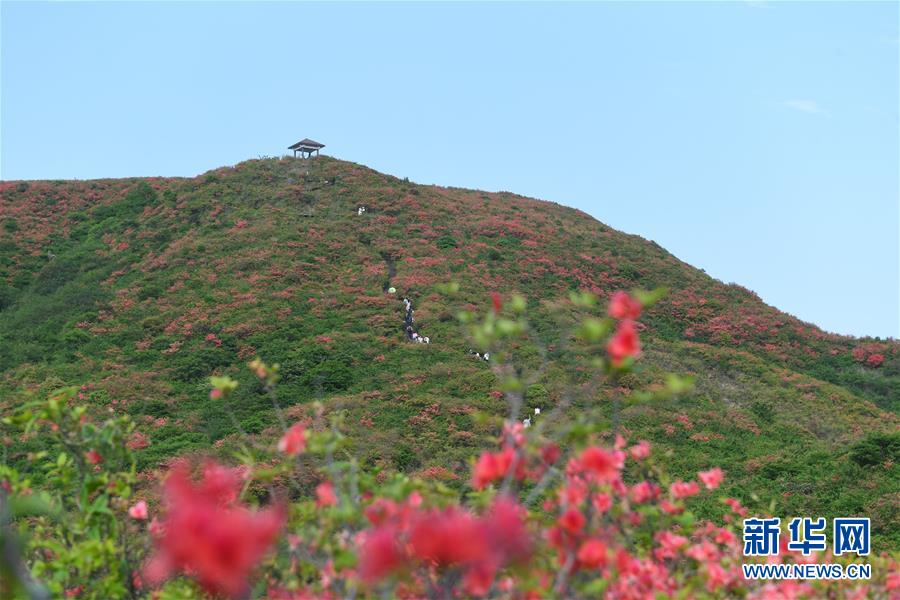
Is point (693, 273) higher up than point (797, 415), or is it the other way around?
point (693, 273)

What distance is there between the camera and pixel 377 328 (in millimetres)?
26125

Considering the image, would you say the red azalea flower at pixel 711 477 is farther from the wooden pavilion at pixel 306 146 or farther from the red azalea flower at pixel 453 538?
the wooden pavilion at pixel 306 146

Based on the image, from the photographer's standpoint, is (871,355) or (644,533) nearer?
(644,533)

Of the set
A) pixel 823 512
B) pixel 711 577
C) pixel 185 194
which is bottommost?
pixel 823 512

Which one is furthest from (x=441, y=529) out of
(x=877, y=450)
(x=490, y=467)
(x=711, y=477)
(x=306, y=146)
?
(x=306, y=146)

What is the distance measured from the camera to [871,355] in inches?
1233

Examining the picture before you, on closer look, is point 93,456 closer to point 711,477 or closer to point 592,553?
point 592,553

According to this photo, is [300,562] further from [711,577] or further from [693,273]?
[693,273]

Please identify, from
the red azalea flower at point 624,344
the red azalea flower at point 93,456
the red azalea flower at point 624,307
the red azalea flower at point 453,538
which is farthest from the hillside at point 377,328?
the red azalea flower at point 453,538

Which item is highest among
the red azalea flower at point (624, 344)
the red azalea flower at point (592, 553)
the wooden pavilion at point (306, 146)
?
the wooden pavilion at point (306, 146)

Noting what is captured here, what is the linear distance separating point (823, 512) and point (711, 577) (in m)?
12.6

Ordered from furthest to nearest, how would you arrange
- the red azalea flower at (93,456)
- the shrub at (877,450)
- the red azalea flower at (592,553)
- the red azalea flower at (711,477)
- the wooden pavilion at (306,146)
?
1. the wooden pavilion at (306,146)
2. the shrub at (877,450)
3. the red azalea flower at (93,456)
4. the red azalea flower at (711,477)
5. the red azalea flower at (592,553)

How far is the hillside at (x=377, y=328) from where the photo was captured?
19.3 metres

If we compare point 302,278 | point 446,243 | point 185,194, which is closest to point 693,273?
point 446,243
